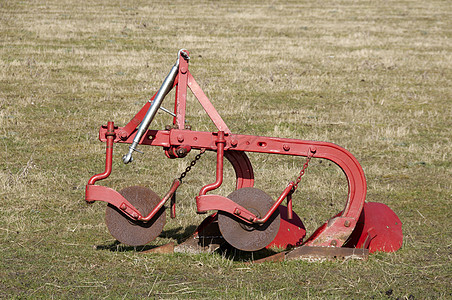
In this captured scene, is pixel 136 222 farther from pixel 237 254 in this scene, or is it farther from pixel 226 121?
pixel 226 121

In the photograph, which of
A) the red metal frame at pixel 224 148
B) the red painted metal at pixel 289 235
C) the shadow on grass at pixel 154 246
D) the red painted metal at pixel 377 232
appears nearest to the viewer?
the red metal frame at pixel 224 148

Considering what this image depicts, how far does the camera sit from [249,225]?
725 centimetres

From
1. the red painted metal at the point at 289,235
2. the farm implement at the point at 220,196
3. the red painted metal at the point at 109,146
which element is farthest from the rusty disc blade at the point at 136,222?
the red painted metal at the point at 289,235

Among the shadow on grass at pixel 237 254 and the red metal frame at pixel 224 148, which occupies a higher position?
the red metal frame at pixel 224 148

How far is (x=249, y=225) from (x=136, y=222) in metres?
1.29

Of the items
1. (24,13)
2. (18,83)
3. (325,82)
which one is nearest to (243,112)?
(325,82)

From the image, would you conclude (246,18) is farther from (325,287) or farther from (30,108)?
(325,287)

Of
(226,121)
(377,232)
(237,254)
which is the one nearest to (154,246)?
(237,254)

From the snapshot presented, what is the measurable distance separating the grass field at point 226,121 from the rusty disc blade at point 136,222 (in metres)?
0.26

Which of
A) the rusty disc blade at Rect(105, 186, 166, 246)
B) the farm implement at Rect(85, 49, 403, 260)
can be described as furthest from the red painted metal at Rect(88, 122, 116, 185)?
the rusty disc blade at Rect(105, 186, 166, 246)

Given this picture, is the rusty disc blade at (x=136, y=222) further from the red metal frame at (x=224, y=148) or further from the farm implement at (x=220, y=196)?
the red metal frame at (x=224, y=148)

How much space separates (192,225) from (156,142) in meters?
2.11

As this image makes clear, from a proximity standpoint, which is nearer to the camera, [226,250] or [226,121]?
[226,250]

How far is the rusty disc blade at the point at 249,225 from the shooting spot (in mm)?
7223
